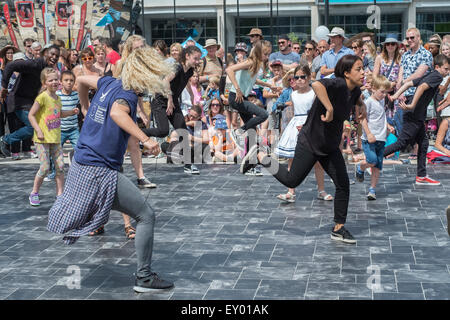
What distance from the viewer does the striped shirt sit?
9.59 metres

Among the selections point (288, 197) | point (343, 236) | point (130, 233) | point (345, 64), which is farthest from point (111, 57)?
point (343, 236)

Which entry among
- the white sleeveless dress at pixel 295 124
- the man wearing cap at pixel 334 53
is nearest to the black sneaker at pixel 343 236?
the white sleeveless dress at pixel 295 124

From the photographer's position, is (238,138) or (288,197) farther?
(238,138)

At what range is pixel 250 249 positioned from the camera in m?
6.45

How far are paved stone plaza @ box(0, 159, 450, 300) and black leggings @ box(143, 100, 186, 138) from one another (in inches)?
37.3

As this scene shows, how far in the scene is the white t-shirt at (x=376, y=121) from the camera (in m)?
8.62

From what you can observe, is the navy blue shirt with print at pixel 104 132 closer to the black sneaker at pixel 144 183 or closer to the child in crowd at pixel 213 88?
the black sneaker at pixel 144 183

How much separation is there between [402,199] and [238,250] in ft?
9.60

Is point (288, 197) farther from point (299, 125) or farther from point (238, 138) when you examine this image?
point (238, 138)

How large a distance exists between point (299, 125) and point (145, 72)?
3.90 m

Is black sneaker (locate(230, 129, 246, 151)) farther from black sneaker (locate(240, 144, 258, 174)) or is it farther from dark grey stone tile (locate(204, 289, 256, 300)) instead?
dark grey stone tile (locate(204, 289, 256, 300))

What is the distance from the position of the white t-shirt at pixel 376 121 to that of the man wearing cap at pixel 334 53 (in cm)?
263

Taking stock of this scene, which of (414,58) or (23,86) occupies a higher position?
(414,58)

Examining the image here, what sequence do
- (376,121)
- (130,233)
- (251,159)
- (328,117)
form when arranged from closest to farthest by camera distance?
(328,117)
(130,233)
(251,159)
(376,121)
